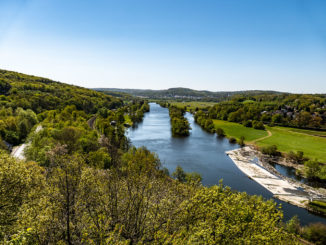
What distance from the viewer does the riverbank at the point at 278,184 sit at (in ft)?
94.9

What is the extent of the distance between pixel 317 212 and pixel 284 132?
56.8m

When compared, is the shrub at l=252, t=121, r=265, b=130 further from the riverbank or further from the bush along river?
the riverbank

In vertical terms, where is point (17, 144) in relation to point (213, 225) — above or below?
below

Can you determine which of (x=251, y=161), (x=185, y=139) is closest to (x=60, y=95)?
(x=185, y=139)

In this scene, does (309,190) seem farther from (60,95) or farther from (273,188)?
(60,95)

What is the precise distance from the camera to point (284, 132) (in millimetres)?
75375

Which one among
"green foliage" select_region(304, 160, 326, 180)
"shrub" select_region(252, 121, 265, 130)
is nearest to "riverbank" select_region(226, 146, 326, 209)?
"green foliage" select_region(304, 160, 326, 180)

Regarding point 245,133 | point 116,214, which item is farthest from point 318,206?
point 245,133

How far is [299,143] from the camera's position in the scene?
59094mm

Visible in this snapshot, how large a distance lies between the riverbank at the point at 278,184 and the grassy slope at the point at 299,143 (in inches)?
582

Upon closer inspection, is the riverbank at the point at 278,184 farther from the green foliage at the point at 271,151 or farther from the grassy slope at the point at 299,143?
the grassy slope at the point at 299,143

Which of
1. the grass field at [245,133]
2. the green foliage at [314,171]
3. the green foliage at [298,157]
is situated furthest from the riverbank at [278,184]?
the grass field at [245,133]

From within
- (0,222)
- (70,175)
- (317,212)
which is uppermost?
(70,175)

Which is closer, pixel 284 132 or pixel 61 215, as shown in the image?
pixel 61 215
